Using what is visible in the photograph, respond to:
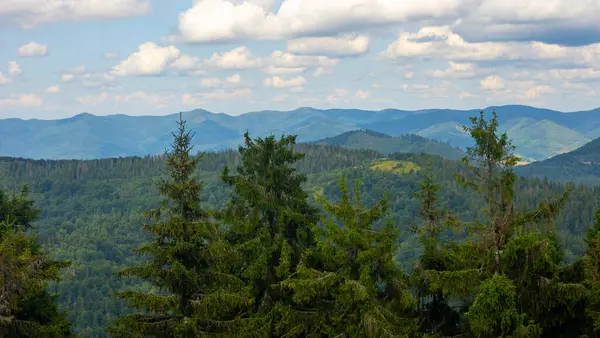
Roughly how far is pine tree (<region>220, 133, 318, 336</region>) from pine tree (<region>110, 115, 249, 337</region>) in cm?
268

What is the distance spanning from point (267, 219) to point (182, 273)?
23.9 ft

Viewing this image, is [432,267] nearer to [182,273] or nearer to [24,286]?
[182,273]

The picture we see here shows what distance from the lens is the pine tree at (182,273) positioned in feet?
74.0

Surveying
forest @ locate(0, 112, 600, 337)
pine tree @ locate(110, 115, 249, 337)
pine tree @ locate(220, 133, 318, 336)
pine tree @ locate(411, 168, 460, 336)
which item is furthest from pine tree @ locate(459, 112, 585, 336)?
pine tree @ locate(110, 115, 249, 337)

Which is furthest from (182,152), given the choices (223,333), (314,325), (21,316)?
(21,316)

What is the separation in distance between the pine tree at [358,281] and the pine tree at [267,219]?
3.00 meters

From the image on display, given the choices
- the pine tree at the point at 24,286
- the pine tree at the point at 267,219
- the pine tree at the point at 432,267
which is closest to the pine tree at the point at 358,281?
the pine tree at the point at 432,267

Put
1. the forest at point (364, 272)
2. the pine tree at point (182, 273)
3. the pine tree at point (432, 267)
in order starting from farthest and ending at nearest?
the pine tree at point (432, 267)
the pine tree at point (182, 273)
the forest at point (364, 272)

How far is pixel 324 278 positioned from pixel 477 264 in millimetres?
5907

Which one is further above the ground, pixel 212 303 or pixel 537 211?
pixel 537 211

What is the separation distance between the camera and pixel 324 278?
2281cm

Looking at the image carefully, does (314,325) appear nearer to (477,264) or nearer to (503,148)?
(477,264)

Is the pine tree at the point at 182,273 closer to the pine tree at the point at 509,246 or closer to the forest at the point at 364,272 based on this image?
the forest at the point at 364,272

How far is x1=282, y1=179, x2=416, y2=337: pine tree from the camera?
21828mm
